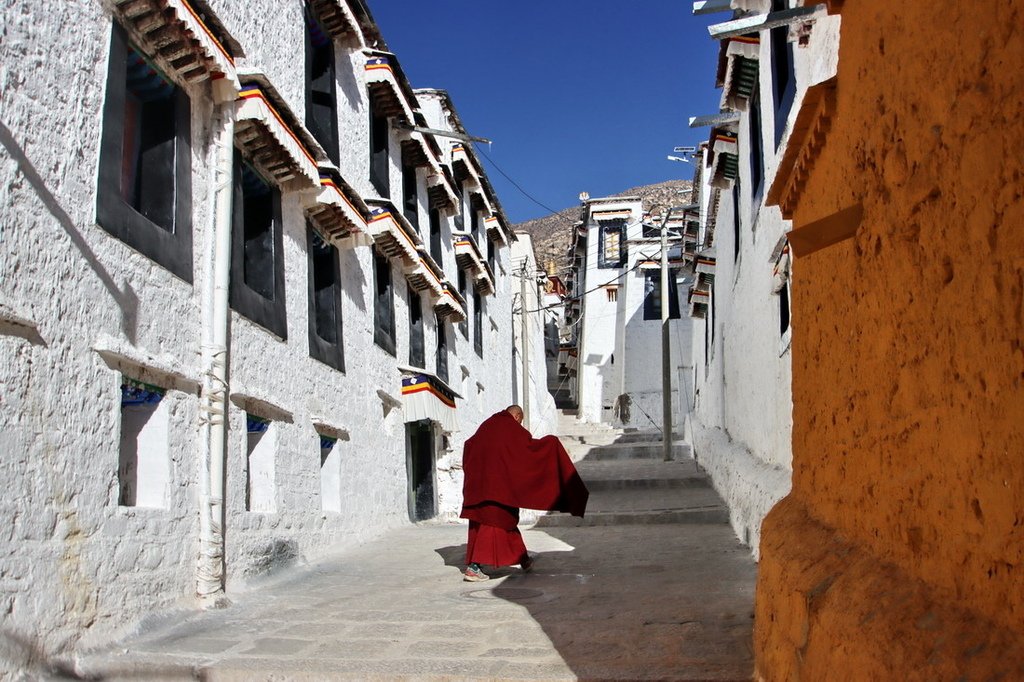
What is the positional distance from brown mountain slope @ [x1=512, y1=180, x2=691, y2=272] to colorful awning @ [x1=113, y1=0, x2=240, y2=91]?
4937 centimetres

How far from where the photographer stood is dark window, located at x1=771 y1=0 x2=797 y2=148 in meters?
6.29

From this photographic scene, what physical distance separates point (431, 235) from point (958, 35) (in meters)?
13.3

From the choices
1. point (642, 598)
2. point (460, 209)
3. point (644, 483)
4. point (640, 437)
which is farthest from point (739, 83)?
point (640, 437)

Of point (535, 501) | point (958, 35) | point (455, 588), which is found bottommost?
point (455, 588)

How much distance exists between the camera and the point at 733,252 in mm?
10914

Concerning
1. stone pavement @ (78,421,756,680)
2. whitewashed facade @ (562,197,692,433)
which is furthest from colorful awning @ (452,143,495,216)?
stone pavement @ (78,421,756,680)

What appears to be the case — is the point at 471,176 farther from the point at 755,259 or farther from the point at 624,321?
the point at 624,321

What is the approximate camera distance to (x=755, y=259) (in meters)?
8.24

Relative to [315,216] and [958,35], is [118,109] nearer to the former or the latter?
[315,216]

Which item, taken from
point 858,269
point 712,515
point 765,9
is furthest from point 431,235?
point 858,269

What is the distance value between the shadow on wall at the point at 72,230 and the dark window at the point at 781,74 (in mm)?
4184

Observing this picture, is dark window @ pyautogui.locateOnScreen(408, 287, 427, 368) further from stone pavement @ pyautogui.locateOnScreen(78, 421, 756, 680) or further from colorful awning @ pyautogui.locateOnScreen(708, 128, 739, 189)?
stone pavement @ pyautogui.locateOnScreen(78, 421, 756, 680)

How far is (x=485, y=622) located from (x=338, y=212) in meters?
5.06

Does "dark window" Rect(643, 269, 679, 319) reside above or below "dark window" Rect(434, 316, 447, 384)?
above
